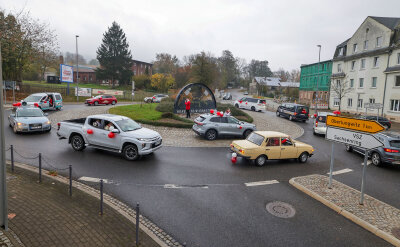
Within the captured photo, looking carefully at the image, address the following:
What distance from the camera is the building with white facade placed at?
1237 inches

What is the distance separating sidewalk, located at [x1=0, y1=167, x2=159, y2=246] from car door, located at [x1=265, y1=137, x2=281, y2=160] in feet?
23.1

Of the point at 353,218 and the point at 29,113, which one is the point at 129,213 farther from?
the point at 29,113

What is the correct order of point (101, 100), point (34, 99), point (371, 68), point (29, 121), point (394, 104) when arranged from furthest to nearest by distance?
point (371, 68)
point (101, 100)
point (394, 104)
point (34, 99)
point (29, 121)

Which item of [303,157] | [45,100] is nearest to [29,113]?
[45,100]

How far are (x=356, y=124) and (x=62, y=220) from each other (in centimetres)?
825

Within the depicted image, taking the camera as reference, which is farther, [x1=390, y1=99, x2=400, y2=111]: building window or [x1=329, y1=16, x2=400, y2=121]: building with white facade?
[x1=329, y1=16, x2=400, y2=121]: building with white facade

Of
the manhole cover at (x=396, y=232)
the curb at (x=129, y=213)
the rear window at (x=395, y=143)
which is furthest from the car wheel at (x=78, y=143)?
the rear window at (x=395, y=143)

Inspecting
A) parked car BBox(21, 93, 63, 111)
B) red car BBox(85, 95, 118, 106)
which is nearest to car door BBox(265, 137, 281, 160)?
parked car BBox(21, 93, 63, 111)

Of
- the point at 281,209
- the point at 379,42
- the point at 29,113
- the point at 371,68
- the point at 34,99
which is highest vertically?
the point at 379,42

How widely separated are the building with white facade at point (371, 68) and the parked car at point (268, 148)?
26.4 m

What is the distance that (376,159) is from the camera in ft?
39.9

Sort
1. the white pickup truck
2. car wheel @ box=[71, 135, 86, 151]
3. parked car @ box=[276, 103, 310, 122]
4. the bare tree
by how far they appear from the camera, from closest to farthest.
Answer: the white pickup truck
car wheel @ box=[71, 135, 86, 151]
parked car @ box=[276, 103, 310, 122]
the bare tree

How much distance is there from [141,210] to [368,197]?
275 inches

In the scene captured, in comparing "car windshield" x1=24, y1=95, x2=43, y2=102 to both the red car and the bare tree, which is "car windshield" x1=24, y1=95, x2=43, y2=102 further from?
the bare tree
